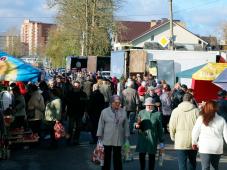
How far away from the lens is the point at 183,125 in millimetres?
10094

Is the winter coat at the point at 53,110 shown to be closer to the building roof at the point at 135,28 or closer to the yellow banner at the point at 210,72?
the yellow banner at the point at 210,72

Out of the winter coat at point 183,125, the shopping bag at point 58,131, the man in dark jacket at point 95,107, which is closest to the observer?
the winter coat at point 183,125

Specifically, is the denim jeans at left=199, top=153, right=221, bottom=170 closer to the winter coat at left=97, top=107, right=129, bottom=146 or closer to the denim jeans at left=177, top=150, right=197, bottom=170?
the denim jeans at left=177, top=150, right=197, bottom=170

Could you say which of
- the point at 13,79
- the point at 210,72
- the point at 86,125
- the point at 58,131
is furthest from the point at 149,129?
the point at 210,72

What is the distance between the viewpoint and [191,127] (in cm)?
1005

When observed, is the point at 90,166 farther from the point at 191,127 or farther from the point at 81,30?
the point at 81,30

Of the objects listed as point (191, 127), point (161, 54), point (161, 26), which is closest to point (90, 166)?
point (191, 127)

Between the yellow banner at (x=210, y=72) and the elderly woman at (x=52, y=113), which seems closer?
the elderly woman at (x=52, y=113)

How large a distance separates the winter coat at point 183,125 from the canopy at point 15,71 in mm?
4754

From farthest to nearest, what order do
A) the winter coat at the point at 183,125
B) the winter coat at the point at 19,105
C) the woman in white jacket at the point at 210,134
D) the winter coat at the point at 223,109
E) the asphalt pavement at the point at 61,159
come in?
1. the winter coat at the point at 19,105
2. the winter coat at the point at 223,109
3. the asphalt pavement at the point at 61,159
4. the winter coat at the point at 183,125
5. the woman in white jacket at the point at 210,134

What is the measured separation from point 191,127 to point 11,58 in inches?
226

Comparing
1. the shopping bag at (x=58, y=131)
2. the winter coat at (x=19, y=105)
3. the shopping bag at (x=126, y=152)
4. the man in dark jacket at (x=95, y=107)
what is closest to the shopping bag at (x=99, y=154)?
the shopping bag at (x=126, y=152)

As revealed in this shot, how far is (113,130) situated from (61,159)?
3.12 meters

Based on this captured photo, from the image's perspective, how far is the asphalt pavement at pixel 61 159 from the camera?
12.1 meters
